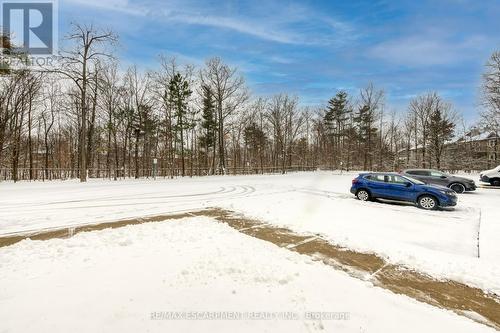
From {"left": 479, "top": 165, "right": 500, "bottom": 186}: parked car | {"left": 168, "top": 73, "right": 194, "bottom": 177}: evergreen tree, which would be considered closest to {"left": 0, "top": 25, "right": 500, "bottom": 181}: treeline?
{"left": 168, "top": 73, "right": 194, "bottom": 177}: evergreen tree

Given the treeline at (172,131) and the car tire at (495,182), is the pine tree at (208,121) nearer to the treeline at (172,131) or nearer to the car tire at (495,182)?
the treeline at (172,131)

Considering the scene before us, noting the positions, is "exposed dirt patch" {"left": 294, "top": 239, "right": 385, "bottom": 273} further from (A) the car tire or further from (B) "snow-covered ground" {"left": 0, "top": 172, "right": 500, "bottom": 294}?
(A) the car tire

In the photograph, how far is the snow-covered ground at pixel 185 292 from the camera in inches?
139

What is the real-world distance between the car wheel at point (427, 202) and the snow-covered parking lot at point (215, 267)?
82.8 inches

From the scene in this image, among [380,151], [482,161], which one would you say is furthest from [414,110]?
[482,161]

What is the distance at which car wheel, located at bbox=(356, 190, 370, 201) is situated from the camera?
14.3m

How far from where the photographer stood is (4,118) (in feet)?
78.0

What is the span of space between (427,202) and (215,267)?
11.2 m

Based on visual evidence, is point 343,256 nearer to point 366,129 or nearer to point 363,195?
point 363,195

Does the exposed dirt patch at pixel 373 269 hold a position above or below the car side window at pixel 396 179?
below

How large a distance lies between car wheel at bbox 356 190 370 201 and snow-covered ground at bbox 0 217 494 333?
946 centimetres

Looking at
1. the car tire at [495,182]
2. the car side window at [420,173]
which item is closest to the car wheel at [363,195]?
the car side window at [420,173]

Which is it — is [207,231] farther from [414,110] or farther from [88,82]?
[414,110]

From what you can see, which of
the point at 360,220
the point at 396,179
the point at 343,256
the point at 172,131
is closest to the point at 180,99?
the point at 172,131
